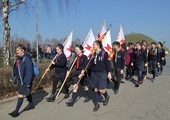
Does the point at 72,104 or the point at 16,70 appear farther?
the point at 72,104

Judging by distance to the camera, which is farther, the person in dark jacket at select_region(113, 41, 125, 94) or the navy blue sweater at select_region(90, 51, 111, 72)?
the person in dark jacket at select_region(113, 41, 125, 94)

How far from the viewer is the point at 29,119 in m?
6.25

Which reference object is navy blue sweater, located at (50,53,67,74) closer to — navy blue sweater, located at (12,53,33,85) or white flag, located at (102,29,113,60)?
navy blue sweater, located at (12,53,33,85)

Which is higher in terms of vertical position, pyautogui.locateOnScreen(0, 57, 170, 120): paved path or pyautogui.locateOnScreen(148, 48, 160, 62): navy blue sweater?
pyautogui.locateOnScreen(148, 48, 160, 62): navy blue sweater

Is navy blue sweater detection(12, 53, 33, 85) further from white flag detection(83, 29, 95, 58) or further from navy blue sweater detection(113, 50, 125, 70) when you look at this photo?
navy blue sweater detection(113, 50, 125, 70)

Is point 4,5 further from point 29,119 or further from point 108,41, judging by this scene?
point 29,119

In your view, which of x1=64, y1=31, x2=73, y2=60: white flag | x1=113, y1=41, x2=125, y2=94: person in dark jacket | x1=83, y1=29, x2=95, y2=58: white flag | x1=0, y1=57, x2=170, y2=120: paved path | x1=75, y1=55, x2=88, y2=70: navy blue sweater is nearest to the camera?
x1=0, y1=57, x2=170, y2=120: paved path

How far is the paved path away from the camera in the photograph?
251 inches

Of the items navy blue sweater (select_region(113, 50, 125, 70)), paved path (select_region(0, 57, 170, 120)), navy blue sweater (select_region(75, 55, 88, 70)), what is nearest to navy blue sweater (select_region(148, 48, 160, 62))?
paved path (select_region(0, 57, 170, 120))

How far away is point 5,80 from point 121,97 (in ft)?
12.3

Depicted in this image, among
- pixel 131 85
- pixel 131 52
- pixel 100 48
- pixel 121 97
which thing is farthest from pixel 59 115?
pixel 131 52

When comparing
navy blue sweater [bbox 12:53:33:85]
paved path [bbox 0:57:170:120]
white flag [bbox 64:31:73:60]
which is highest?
white flag [bbox 64:31:73:60]

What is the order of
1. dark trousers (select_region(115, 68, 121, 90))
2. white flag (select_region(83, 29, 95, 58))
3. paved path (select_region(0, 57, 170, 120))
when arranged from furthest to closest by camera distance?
1. dark trousers (select_region(115, 68, 121, 90))
2. white flag (select_region(83, 29, 95, 58))
3. paved path (select_region(0, 57, 170, 120))

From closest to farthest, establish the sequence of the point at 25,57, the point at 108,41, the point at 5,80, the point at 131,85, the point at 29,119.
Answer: the point at 29,119 → the point at 25,57 → the point at 5,80 → the point at 108,41 → the point at 131,85
